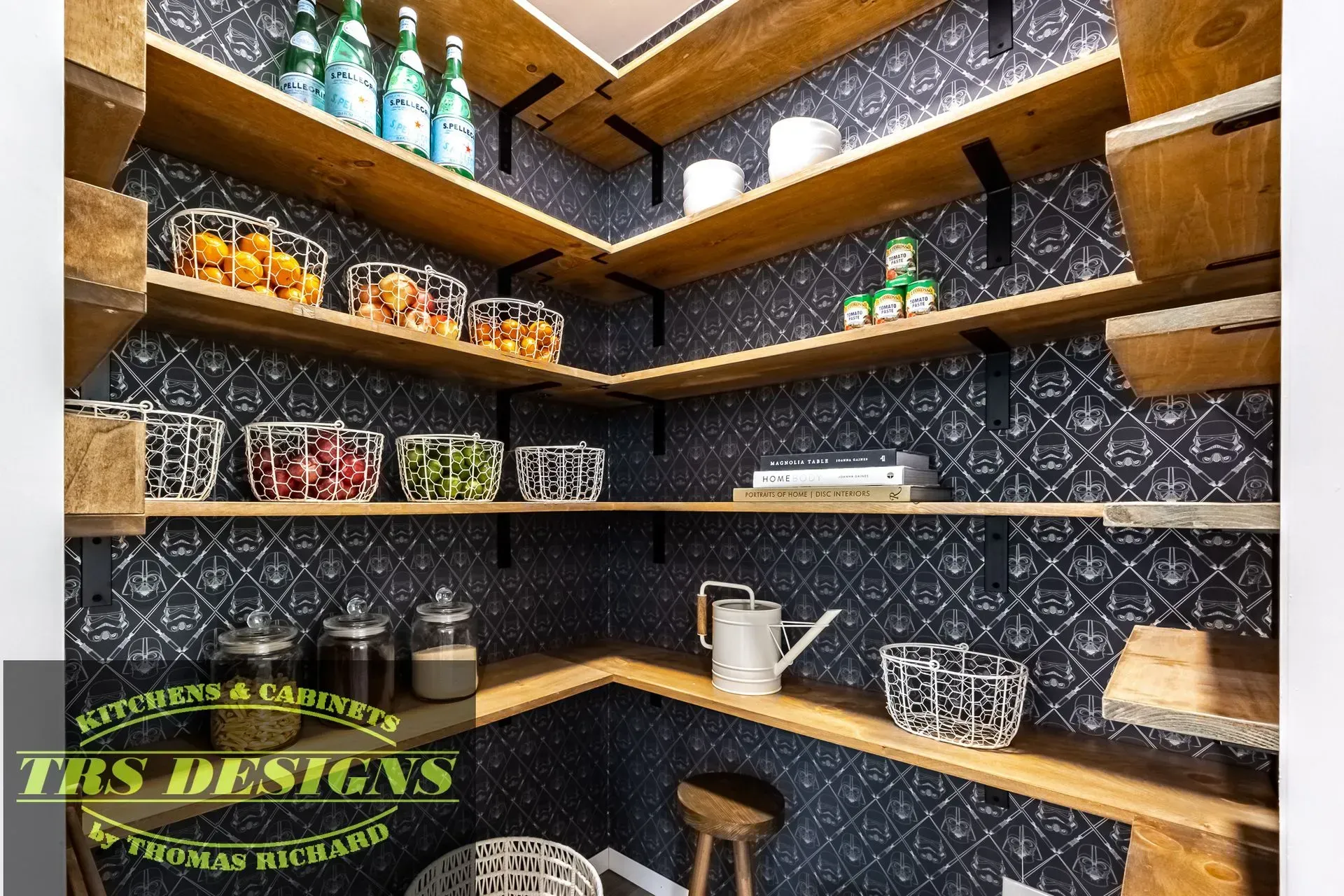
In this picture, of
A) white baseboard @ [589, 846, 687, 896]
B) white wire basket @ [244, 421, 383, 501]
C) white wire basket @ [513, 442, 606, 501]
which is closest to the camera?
white wire basket @ [244, 421, 383, 501]

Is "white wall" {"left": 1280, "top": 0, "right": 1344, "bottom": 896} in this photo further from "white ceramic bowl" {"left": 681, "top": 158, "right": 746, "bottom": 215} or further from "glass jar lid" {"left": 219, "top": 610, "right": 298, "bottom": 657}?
"glass jar lid" {"left": 219, "top": 610, "right": 298, "bottom": 657}

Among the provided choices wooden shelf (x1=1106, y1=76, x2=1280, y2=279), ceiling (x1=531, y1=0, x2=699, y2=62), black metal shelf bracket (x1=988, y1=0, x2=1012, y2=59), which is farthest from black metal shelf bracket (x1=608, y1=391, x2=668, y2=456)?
wooden shelf (x1=1106, y1=76, x2=1280, y2=279)

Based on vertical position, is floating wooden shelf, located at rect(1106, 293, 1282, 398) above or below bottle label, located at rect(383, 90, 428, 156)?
below

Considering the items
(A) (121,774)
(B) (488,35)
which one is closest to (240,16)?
(B) (488,35)

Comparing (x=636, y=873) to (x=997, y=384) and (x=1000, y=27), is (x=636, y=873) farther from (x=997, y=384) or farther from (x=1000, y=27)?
(x=1000, y=27)

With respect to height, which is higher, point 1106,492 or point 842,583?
point 1106,492

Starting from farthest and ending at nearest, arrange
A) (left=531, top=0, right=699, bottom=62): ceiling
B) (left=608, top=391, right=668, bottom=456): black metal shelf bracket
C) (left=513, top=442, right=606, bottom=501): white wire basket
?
1. (left=608, top=391, right=668, bottom=456): black metal shelf bracket
2. (left=531, top=0, right=699, bottom=62): ceiling
3. (left=513, top=442, right=606, bottom=501): white wire basket

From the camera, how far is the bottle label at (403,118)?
54.8 inches

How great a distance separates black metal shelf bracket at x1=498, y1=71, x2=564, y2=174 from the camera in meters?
1.84

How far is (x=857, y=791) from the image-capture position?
5.43ft

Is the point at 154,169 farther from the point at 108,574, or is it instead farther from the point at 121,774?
the point at 121,774

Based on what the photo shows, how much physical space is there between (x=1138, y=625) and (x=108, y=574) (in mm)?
2007

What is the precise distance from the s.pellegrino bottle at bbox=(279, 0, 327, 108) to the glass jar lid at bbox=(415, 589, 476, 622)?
112 cm

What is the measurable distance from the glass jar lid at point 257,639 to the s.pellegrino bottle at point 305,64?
3.38 ft
